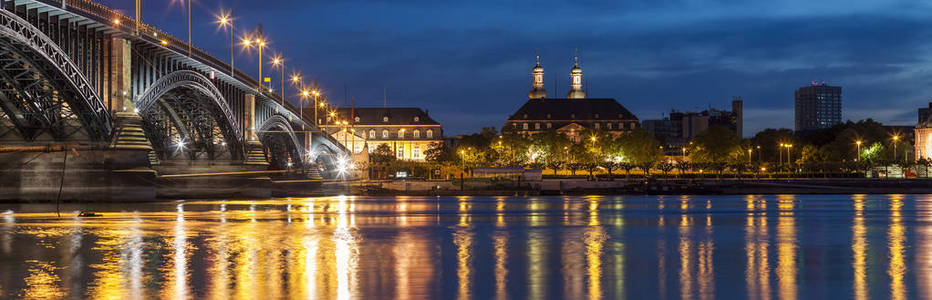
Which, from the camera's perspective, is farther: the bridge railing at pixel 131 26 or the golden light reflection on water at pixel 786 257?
the bridge railing at pixel 131 26

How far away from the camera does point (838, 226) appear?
50.5 metres

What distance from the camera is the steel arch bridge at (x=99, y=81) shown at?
183 ft

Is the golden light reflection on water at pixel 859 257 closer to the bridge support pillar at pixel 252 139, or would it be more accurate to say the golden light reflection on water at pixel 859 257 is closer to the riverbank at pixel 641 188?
the riverbank at pixel 641 188

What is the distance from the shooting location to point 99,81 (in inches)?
2581

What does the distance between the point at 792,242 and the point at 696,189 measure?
7607cm

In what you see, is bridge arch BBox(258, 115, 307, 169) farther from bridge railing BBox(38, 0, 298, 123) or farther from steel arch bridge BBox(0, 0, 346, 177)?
bridge railing BBox(38, 0, 298, 123)

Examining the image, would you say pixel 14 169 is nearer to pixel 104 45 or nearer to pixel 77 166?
pixel 77 166

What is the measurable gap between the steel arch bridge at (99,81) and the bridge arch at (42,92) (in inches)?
2.4

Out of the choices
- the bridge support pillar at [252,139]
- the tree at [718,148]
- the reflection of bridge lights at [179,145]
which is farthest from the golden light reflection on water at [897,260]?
the tree at [718,148]

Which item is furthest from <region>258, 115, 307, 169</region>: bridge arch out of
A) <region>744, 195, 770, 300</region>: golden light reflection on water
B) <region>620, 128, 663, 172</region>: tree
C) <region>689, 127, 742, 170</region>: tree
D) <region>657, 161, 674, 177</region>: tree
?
<region>689, 127, 742, 170</region>: tree

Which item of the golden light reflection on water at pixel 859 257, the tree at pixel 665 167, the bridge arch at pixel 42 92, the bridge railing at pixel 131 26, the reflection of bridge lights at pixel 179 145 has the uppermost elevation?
the bridge railing at pixel 131 26

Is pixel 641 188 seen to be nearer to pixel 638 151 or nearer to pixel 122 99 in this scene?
pixel 122 99

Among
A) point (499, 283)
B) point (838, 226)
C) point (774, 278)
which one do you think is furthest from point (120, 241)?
point (838, 226)

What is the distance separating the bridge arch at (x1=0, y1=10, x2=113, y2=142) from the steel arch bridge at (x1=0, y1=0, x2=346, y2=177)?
62 millimetres
